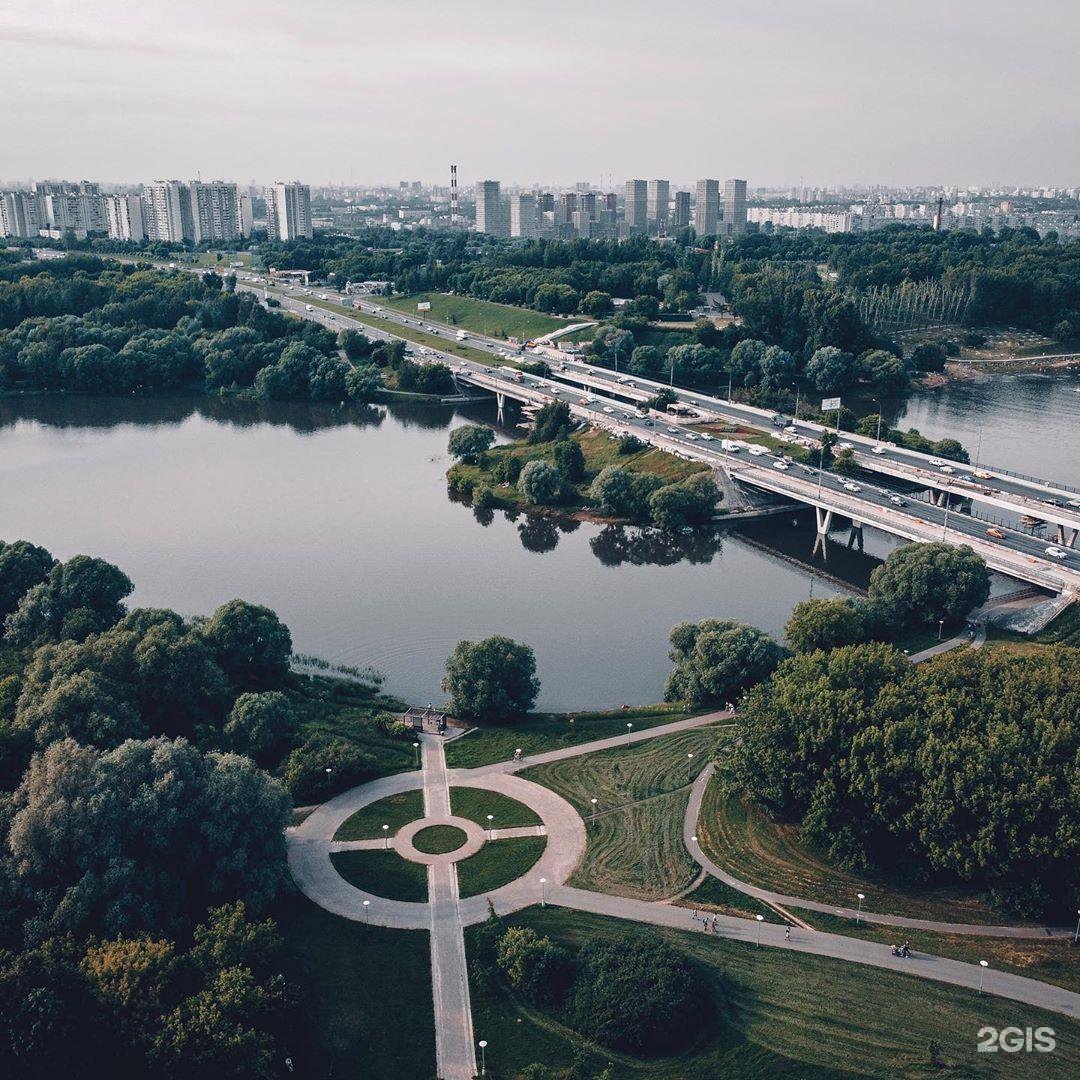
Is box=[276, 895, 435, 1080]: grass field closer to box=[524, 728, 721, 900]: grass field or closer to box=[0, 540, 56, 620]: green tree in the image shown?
box=[524, 728, 721, 900]: grass field

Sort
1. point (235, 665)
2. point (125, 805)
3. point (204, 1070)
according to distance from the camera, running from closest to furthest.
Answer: point (204, 1070)
point (125, 805)
point (235, 665)

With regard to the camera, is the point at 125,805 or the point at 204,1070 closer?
the point at 204,1070

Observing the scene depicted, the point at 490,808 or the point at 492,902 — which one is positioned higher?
the point at 490,808

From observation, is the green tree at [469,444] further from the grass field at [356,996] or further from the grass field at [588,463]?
the grass field at [356,996]

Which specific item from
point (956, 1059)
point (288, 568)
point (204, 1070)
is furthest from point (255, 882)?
point (288, 568)

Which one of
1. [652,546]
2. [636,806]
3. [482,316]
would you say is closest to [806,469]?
[652,546]

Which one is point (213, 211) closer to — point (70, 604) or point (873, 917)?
point (70, 604)

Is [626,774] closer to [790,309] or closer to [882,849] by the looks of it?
[882,849]

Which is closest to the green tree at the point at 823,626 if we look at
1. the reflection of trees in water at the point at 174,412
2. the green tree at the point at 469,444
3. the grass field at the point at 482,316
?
the green tree at the point at 469,444
